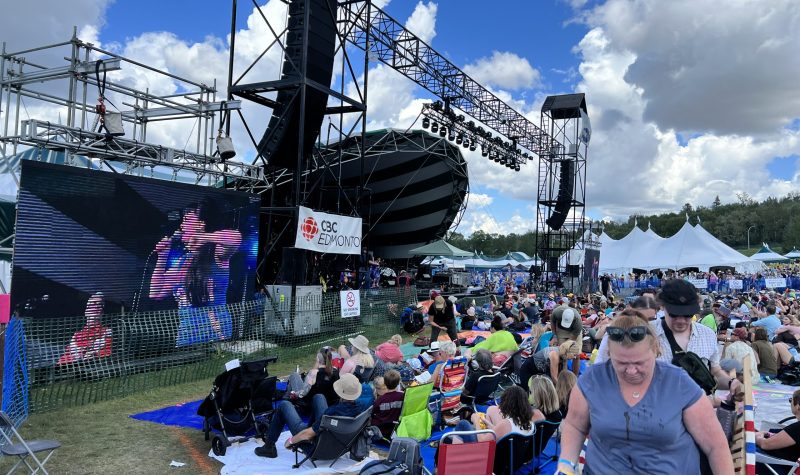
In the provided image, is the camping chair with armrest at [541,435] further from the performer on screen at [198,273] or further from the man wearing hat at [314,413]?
the performer on screen at [198,273]

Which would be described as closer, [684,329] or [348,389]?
[684,329]

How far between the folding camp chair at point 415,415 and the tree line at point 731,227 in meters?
68.8

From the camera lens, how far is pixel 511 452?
187 inches

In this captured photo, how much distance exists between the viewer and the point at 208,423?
620cm

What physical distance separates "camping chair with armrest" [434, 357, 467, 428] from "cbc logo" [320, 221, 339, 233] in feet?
20.7

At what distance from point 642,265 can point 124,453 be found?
33553 mm

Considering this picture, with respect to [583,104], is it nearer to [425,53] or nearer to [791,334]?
[425,53]

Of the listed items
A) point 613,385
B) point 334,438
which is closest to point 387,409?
point 334,438

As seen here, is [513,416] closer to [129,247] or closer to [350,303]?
[129,247]

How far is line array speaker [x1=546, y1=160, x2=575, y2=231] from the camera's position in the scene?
26.3 metres

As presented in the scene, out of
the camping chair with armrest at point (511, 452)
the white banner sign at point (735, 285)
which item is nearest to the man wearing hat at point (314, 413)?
the camping chair with armrest at point (511, 452)

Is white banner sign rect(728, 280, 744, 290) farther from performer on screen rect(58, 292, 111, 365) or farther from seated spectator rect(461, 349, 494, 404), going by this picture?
performer on screen rect(58, 292, 111, 365)

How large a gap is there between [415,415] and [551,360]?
176 centimetres

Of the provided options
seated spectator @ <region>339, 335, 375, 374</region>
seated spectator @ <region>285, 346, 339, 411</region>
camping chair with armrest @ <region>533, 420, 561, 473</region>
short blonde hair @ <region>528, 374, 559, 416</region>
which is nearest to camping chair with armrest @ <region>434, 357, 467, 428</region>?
seated spectator @ <region>339, 335, 375, 374</region>
